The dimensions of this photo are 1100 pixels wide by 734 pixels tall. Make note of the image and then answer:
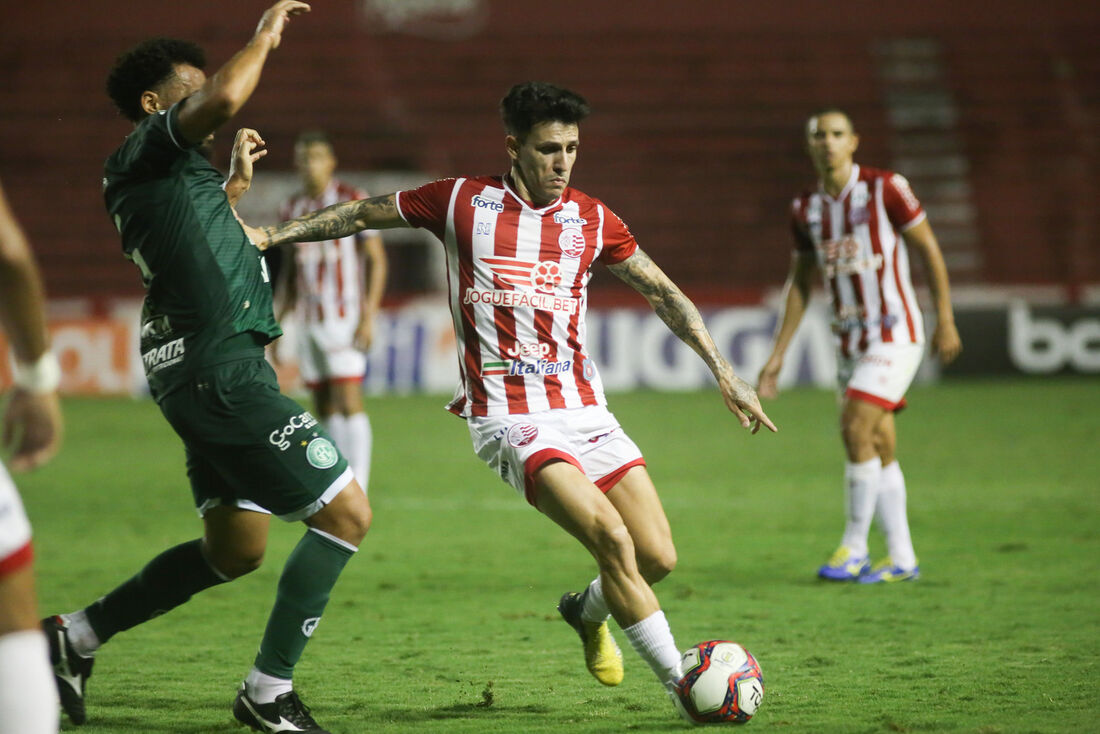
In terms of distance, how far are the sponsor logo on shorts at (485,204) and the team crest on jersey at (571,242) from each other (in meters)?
0.23

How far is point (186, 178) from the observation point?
4.17 meters

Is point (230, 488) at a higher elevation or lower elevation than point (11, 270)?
lower

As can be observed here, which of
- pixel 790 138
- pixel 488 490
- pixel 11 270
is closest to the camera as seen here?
pixel 11 270

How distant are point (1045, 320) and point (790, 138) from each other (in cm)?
616

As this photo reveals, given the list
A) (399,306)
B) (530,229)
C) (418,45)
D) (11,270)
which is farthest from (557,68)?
(11,270)

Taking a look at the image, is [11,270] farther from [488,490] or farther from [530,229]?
[488,490]

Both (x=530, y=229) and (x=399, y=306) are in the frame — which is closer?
(x=530, y=229)

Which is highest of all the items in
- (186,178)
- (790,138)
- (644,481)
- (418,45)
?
(418,45)

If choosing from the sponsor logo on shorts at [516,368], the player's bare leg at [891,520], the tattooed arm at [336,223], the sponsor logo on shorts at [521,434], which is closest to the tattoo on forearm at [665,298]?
the sponsor logo on shorts at [516,368]

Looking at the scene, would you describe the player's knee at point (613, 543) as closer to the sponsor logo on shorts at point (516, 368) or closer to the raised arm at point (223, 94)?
the sponsor logo on shorts at point (516, 368)

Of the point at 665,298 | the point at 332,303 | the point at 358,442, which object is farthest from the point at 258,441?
the point at 332,303

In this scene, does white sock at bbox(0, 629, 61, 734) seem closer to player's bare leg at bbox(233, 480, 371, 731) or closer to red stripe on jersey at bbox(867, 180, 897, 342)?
player's bare leg at bbox(233, 480, 371, 731)

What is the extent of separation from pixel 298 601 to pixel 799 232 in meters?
4.04

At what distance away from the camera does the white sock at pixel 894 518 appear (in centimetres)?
673
